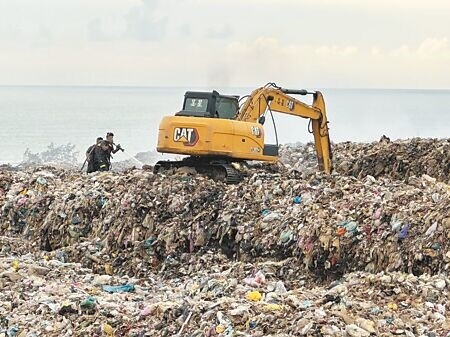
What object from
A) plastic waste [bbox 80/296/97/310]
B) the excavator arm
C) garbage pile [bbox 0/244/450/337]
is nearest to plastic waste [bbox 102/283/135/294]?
garbage pile [bbox 0/244/450/337]

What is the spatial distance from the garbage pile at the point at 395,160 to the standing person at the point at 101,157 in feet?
13.5

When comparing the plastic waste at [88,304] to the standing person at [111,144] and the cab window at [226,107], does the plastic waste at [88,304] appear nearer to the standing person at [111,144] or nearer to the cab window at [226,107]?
the cab window at [226,107]

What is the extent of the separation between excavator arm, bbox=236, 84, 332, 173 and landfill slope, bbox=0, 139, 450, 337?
888 millimetres

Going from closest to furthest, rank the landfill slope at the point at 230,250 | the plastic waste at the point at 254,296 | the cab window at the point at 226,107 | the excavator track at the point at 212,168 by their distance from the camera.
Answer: the landfill slope at the point at 230,250 < the plastic waste at the point at 254,296 < the excavator track at the point at 212,168 < the cab window at the point at 226,107

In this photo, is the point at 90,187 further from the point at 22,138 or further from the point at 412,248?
the point at 22,138

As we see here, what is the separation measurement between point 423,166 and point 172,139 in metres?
6.08

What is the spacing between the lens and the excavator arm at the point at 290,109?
13695mm

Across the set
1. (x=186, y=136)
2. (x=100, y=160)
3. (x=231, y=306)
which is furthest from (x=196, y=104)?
(x=231, y=306)

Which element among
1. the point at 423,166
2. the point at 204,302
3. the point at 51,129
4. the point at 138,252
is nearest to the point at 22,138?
the point at 51,129

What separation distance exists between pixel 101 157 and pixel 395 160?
5.83 metres

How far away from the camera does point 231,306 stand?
7.41 meters

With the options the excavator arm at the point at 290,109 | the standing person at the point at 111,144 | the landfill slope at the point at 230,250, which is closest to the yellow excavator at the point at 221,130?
the excavator arm at the point at 290,109

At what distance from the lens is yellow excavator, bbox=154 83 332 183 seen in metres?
12.6

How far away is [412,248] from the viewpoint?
370 inches
